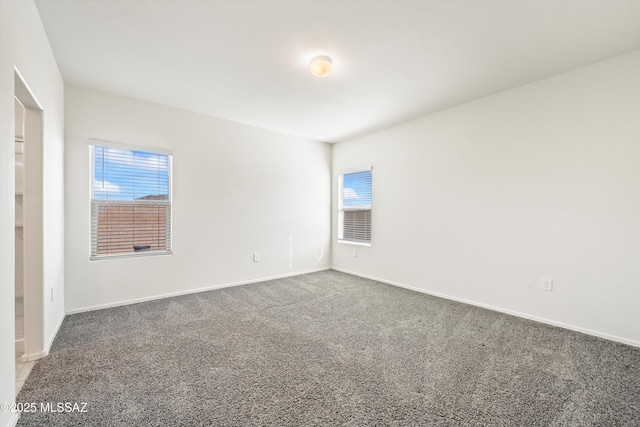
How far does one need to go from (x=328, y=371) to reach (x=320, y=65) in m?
2.50

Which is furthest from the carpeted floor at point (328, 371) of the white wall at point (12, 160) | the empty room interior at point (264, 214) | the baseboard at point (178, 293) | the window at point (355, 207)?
the window at point (355, 207)

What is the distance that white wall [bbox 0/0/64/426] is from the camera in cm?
133

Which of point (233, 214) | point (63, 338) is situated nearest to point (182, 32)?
point (233, 214)

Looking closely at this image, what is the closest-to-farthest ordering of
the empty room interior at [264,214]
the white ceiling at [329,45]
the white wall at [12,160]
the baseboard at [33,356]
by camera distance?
the white wall at [12,160] → the empty room interior at [264,214] → the white ceiling at [329,45] → the baseboard at [33,356]

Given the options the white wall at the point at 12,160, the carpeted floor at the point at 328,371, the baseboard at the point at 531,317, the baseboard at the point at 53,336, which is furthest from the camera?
the baseboard at the point at 531,317

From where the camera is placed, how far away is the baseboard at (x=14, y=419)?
1366 millimetres

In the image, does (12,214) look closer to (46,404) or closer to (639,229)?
(46,404)

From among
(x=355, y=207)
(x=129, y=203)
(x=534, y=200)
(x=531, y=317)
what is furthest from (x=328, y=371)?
(x=355, y=207)

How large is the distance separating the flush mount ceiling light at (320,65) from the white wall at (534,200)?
6.47 ft

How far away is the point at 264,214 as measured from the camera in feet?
14.7

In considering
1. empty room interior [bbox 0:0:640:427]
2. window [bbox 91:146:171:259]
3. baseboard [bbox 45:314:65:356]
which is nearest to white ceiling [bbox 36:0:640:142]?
empty room interior [bbox 0:0:640:427]

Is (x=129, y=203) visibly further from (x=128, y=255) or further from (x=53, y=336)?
(x=53, y=336)

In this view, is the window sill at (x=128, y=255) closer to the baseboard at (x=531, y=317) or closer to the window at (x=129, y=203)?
the window at (x=129, y=203)

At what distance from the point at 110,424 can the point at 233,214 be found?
9.59 ft
